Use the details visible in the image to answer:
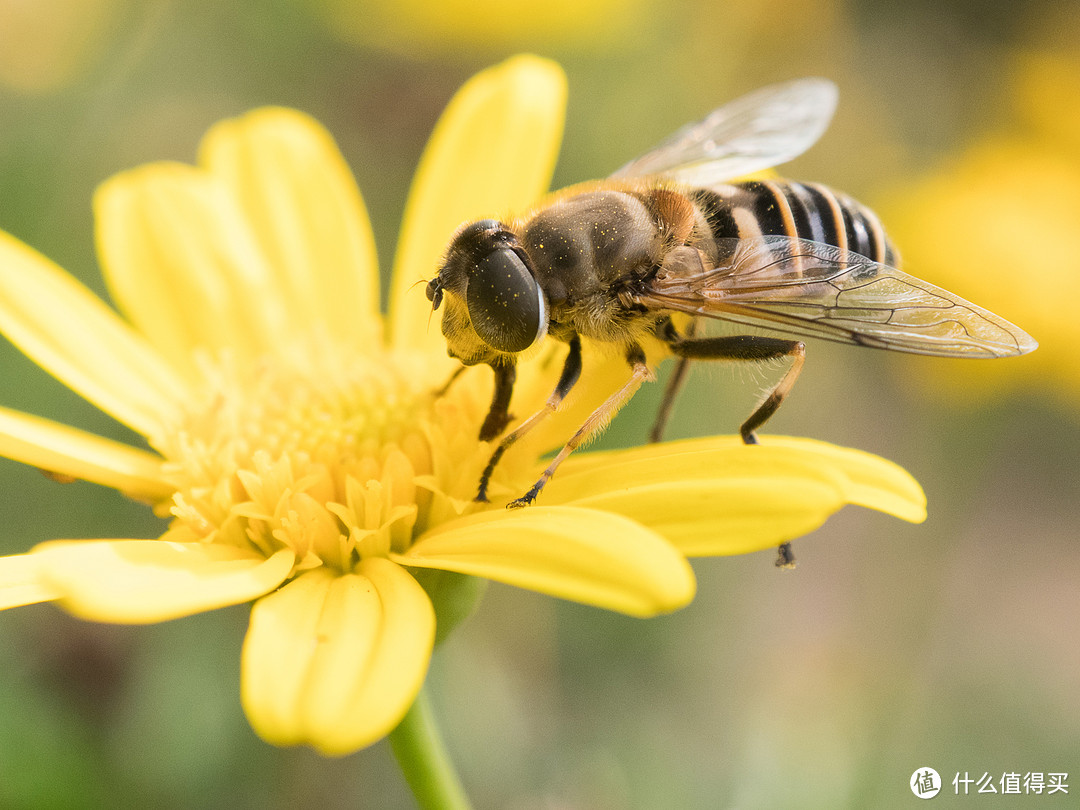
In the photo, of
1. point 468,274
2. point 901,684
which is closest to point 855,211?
point 468,274

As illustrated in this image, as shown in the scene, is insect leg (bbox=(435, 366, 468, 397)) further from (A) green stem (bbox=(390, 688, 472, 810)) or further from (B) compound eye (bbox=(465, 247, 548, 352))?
(A) green stem (bbox=(390, 688, 472, 810))

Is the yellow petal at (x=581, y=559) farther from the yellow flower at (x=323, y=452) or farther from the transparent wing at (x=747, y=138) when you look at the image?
the transparent wing at (x=747, y=138)

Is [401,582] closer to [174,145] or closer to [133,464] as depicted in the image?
[133,464]

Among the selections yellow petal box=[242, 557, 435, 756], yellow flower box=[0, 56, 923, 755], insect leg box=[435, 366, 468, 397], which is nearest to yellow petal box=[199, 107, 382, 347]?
yellow flower box=[0, 56, 923, 755]

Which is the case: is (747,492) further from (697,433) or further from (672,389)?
(697,433)

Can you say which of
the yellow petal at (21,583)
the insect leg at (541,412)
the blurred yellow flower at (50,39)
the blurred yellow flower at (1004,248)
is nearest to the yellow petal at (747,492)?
→ the insect leg at (541,412)

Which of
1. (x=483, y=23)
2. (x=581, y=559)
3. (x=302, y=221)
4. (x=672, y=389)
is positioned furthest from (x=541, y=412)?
(x=483, y=23)
